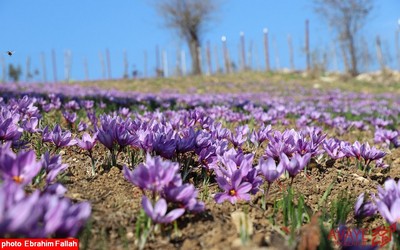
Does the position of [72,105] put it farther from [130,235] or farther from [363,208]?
[363,208]

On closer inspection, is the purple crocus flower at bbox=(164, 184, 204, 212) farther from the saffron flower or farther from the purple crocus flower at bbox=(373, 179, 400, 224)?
the purple crocus flower at bbox=(373, 179, 400, 224)

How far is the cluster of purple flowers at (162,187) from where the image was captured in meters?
1.54

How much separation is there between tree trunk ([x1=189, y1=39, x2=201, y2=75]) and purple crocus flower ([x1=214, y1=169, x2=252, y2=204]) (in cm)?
3578

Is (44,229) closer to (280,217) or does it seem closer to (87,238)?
(87,238)

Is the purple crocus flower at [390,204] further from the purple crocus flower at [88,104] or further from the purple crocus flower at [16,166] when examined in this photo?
the purple crocus flower at [88,104]

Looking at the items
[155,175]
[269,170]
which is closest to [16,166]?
[155,175]

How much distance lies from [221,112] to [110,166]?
10.6 ft

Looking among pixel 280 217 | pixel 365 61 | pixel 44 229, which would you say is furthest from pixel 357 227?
pixel 365 61

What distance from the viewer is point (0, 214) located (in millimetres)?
998

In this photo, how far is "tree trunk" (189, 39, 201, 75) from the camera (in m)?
37.7

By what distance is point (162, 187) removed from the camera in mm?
1605

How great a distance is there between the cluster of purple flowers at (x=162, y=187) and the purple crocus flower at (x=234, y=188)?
25cm

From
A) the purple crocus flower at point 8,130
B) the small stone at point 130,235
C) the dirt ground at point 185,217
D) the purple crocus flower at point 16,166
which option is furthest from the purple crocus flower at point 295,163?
the purple crocus flower at point 8,130

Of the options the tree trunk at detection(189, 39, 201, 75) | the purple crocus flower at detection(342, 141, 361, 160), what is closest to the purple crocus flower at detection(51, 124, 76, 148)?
the purple crocus flower at detection(342, 141, 361, 160)
